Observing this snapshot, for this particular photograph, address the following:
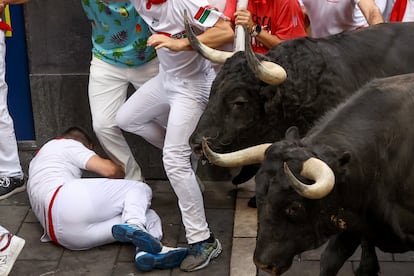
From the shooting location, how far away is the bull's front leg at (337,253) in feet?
19.1

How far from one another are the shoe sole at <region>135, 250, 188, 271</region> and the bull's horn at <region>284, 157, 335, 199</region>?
195cm

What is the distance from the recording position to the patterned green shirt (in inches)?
288

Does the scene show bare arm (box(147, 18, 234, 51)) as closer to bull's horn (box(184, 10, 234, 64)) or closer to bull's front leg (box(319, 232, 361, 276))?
bull's horn (box(184, 10, 234, 64))

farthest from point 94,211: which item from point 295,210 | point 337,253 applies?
point 295,210

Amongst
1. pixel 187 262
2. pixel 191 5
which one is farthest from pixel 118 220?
pixel 191 5

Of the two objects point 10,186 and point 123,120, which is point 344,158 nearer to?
point 123,120

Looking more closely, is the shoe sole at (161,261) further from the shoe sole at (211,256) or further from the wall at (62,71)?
the wall at (62,71)

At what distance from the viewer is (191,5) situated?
652 cm

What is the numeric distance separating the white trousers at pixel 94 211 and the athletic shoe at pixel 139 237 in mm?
95

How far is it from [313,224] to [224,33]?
190cm

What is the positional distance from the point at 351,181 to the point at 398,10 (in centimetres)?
263

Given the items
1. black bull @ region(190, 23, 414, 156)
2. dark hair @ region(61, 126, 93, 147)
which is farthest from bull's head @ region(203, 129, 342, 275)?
dark hair @ region(61, 126, 93, 147)

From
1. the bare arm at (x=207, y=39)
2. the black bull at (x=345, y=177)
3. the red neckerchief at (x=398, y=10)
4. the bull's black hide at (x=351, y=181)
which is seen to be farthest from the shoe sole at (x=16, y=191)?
the red neckerchief at (x=398, y=10)

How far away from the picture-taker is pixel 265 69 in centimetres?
595
